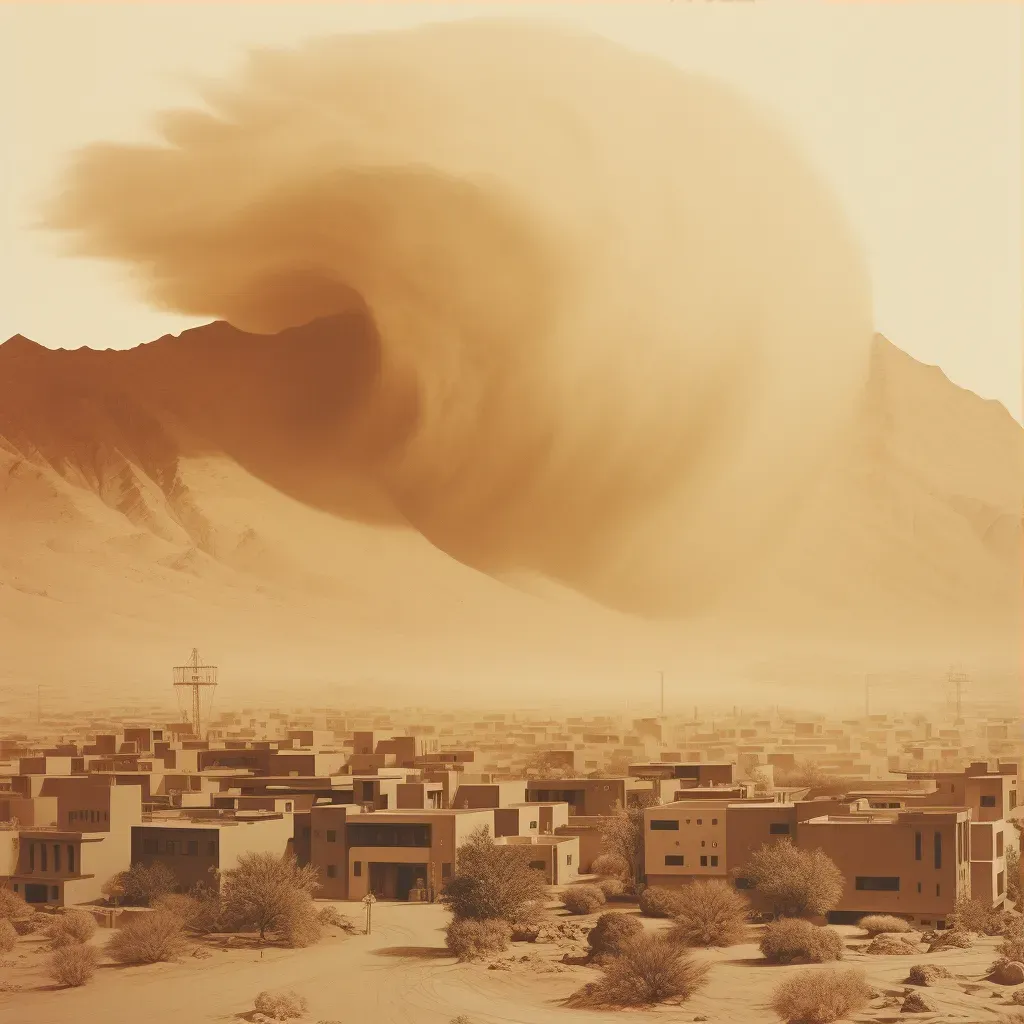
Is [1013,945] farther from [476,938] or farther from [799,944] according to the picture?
[476,938]

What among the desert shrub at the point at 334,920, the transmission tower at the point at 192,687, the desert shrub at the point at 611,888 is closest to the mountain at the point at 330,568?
the transmission tower at the point at 192,687

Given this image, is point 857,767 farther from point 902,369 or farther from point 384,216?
point 902,369

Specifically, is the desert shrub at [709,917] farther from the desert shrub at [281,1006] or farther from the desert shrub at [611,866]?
the desert shrub at [281,1006]

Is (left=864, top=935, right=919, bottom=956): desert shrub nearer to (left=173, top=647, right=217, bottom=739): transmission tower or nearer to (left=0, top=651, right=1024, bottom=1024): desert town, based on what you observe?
(left=0, top=651, right=1024, bottom=1024): desert town

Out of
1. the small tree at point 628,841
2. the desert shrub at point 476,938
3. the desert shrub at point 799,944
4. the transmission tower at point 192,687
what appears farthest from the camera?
the transmission tower at point 192,687

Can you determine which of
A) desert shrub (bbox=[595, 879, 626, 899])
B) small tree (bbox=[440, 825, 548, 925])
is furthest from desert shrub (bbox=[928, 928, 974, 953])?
desert shrub (bbox=[595, 879, 626, 899])

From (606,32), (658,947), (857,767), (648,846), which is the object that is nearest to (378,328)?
(606,32)
